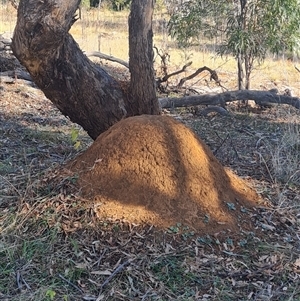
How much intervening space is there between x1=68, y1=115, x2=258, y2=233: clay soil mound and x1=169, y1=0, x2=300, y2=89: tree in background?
604 centimetres

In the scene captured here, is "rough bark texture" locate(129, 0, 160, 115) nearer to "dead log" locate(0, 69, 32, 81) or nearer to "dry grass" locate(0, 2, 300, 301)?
"dry grass" locate(0, 2, 300, 301)

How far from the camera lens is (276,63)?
17781 mm

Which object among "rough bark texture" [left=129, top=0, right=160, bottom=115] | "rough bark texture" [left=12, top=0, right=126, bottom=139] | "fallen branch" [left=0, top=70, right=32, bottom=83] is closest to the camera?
"rough bark texture" [left=12, top=0, right=126, bottom=139]

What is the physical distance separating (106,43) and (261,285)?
1687cm

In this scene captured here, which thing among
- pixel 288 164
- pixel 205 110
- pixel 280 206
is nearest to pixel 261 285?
pixel 280 206

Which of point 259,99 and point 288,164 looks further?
point 259,99

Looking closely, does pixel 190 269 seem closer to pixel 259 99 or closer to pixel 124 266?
pixel 124 266

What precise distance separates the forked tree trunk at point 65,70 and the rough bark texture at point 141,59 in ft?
0.05

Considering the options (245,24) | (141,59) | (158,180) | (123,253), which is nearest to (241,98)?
(245,24)

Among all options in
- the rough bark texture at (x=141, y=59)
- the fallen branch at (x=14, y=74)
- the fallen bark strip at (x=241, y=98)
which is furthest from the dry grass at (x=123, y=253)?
the fallen branch at (x=14, y=74)

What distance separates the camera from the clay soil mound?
435 cm

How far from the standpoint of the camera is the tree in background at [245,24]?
33.8ft

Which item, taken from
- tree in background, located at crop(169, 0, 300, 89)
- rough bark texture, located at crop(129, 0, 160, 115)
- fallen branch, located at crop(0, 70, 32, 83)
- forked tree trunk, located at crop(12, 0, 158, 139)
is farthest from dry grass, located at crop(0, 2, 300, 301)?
fallen branch, located at crop(0, 70, 32, 83)

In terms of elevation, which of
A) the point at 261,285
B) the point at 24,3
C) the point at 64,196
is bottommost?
the point at 261,285
